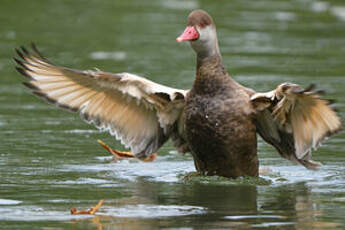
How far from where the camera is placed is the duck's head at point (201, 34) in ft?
33.1

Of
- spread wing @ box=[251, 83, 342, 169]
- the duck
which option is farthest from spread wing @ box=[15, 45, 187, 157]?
spread wing @ box=[251, 83, 342, 169]

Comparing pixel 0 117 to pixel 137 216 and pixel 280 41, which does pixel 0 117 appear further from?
pixel 280 41

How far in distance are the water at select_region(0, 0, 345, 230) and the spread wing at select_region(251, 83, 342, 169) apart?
376mm

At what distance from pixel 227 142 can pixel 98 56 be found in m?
8.57

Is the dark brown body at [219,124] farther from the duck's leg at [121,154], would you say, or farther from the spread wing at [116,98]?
the duck's leg at [121,154]

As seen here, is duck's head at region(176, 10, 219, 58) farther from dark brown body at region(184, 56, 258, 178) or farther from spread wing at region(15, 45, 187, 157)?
spread wing at region(15, 45, 187, 157)

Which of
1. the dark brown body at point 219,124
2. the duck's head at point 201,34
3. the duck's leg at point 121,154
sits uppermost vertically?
the duck's head at point 201,34

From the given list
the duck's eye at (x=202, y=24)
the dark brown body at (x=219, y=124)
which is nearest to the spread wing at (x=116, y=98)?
the dark brown body at (x=219, y=124)

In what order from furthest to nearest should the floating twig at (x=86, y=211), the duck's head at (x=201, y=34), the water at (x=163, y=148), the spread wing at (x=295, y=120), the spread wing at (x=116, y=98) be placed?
Answer: the spread wing at (x=116, y=98) → the duck's head at (x=201, y=34) → the spread wing at (x=295, y=120) → the water at (x=163, y=148) → the floating twig at (x=86, y=211)

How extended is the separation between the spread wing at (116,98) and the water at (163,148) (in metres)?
0.43

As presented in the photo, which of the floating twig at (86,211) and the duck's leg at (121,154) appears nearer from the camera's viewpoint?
the floating twig at (86,211)

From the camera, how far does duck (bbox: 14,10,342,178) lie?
9844mm

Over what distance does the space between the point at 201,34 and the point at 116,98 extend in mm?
1165

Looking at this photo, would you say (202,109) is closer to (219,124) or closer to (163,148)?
(219,124)
